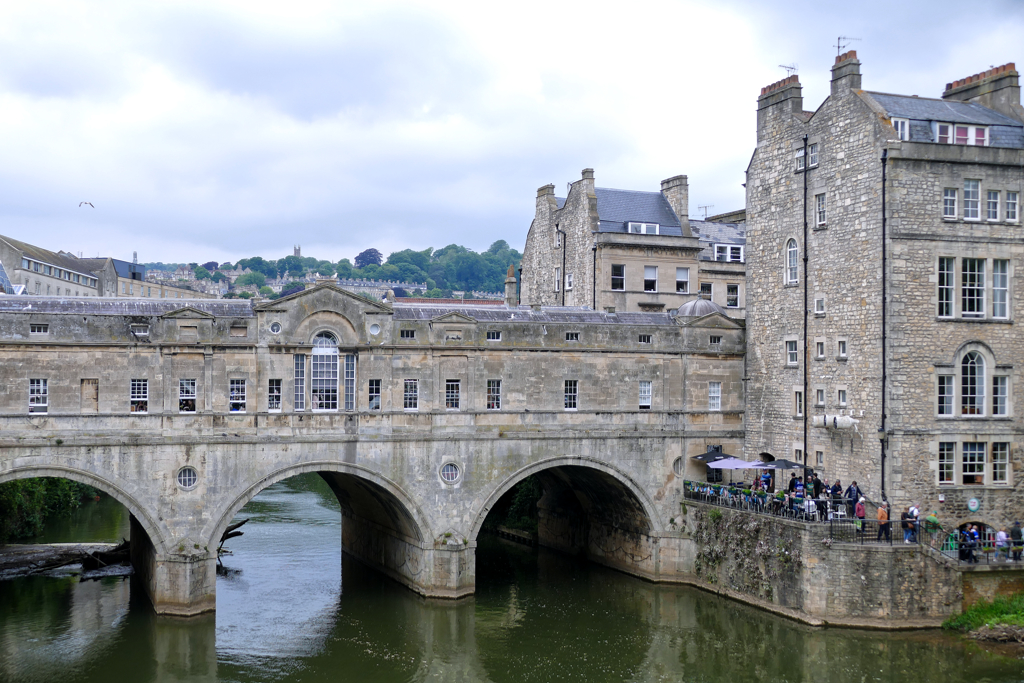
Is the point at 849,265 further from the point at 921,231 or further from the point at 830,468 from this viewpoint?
the point at 830,468

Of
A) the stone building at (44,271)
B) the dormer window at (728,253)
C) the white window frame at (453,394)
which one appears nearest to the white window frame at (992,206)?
the dormer window at (728,253)

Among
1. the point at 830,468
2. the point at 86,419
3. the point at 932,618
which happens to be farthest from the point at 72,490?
the point at 932,618

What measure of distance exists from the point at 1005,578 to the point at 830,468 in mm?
6987

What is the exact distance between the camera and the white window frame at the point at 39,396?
103 ft

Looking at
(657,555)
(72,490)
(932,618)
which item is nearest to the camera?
(932,618)

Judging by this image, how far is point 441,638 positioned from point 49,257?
180ft

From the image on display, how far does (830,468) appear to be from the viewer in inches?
1421

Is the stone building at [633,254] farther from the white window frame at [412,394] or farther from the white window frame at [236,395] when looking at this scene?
the white window frame at [236,395]

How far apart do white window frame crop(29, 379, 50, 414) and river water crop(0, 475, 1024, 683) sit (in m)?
7.39

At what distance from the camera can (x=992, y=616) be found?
30328 mm

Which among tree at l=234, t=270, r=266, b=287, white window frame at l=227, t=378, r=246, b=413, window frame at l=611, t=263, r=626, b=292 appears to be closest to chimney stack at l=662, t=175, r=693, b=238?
window frame at l=611, t=263, r=626, b=292

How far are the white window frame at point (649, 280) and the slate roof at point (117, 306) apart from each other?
21511mm

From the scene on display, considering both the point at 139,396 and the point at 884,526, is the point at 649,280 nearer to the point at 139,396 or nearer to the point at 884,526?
the point at 884,526

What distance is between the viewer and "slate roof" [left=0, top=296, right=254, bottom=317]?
1313 inches
